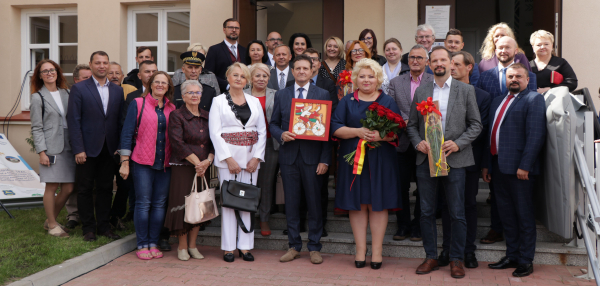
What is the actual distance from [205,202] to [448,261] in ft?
8.31

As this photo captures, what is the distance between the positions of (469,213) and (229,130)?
256cm

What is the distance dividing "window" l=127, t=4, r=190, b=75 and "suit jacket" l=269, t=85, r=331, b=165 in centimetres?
481

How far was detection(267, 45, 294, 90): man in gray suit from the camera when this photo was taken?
613 centimetres

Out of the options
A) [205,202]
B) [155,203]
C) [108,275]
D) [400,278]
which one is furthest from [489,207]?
[108,275]

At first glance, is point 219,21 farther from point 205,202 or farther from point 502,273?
point 502,273

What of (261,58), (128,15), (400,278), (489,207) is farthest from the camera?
(128,15)

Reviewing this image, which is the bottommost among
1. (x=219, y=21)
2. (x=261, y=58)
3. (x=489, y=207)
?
(x=489, y=207)

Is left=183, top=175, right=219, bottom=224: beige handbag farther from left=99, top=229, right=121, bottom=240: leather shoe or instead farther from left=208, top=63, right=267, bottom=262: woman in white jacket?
left=99, top=229, right=121, bottom=240: leather shoe

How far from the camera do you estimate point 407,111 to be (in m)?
5.31

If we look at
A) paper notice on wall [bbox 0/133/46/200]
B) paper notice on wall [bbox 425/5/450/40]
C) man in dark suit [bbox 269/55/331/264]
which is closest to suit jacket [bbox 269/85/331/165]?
man in dark suit [bbox 269/55/331/264]

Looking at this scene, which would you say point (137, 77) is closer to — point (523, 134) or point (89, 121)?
point (89, 121)

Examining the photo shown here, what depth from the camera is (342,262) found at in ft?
16.9

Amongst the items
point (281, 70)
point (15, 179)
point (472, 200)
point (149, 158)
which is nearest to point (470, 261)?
point (472, 200)

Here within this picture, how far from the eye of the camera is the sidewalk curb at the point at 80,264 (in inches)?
170
